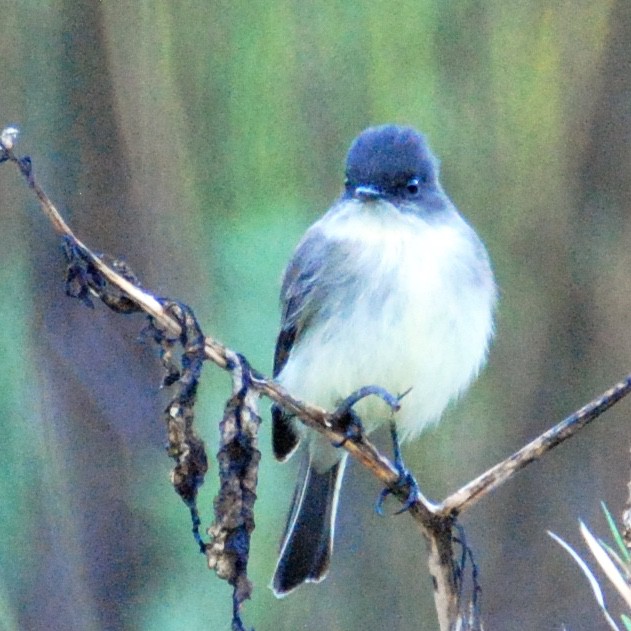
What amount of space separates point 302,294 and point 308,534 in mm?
359

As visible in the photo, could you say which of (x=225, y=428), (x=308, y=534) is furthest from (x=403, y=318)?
(x=225, y=428)

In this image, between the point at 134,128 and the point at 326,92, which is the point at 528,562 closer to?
the point at 326,92

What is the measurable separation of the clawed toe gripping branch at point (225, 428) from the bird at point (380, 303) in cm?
33

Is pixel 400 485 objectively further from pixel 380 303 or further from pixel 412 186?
pixel 412 186

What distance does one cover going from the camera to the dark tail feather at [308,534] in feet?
4.99

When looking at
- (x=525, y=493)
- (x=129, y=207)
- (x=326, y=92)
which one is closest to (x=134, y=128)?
(x=129, y=207)

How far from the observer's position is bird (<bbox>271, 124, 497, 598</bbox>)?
4.65 ft

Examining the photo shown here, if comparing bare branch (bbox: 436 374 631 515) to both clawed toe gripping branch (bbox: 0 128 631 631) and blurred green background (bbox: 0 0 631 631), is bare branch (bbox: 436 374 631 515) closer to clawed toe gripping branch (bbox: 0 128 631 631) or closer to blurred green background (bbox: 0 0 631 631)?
clawed toe gripping branch (bbox: 0 128 631 631)

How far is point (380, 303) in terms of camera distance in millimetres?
1416

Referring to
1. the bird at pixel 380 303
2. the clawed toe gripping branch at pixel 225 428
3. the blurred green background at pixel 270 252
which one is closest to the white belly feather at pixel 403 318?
the bird at pixel 380 303

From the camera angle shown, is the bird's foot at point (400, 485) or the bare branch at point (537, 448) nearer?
the bare branch at point (537, 448)

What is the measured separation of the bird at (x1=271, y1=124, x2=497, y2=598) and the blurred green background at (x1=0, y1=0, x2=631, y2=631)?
58 millimetres

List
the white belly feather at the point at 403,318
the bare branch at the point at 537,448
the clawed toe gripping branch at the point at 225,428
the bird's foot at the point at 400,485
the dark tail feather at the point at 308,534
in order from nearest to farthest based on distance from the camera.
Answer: the clawed toe gripping branch at the point at 225,428 < the bare branch at the point at 537,448 < the bird's foot at the point at 400,485 < the white belly feather at the point at 403,318 < the dark tail feather at the point at 308,534

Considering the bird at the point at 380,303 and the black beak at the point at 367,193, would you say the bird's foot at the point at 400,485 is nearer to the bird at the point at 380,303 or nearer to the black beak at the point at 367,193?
the bird at the point at 380,303
